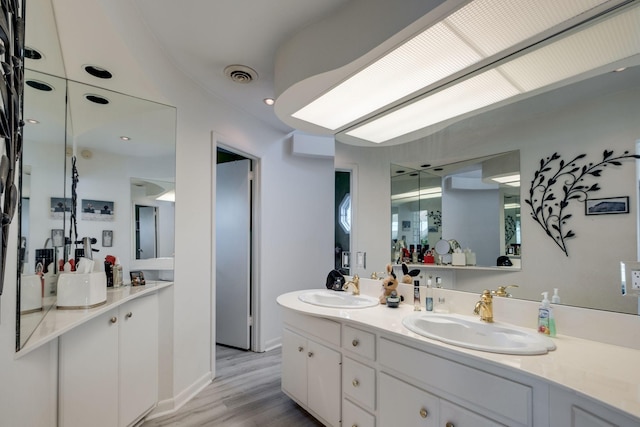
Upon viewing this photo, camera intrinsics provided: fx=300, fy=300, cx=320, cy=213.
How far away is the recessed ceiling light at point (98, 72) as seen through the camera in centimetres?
169

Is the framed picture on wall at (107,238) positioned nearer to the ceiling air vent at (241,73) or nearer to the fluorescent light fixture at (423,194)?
the ceiling air vent at (241,73)

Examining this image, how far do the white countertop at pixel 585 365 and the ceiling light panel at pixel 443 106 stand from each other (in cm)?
125

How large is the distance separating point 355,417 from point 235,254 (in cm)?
213

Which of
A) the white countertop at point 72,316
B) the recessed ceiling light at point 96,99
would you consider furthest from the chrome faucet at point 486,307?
the recessed ceiling light at point 96,99

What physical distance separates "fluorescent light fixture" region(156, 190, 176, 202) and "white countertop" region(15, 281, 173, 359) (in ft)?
1.98

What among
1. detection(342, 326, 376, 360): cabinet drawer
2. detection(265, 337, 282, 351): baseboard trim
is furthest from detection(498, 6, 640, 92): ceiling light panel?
detection(265, 337, 282, 351): baseboard trim

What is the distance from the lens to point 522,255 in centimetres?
156

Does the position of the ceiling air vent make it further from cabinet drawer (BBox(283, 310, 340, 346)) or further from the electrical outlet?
the electrical outlet

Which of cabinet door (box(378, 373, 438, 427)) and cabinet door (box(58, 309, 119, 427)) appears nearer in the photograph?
cabinet door (box(378, 373, 438, 427))

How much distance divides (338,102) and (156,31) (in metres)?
1.20

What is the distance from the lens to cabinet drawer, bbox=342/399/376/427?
1605 mm

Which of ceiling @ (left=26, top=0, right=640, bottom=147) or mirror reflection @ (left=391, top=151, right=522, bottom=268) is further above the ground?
ceiling @ (left=26, top=0, right=640, bottom=147)

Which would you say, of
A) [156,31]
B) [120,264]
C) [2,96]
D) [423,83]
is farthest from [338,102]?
[120,264]

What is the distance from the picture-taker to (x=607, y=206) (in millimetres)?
1290
